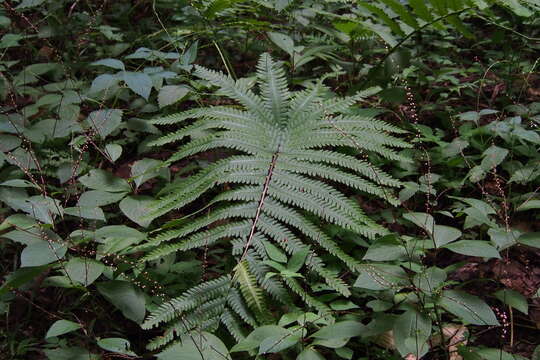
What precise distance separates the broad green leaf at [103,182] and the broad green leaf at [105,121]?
0.23 metres

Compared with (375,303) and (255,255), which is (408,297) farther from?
(255,255)

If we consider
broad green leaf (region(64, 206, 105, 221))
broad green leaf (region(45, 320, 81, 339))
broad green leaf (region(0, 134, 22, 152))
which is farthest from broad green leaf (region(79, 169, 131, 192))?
broad green leaf (region(45, 320, 81, 339))

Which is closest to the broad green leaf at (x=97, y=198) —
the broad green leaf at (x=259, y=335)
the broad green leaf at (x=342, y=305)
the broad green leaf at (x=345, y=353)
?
the broad green leaf at (x=259, y=335)

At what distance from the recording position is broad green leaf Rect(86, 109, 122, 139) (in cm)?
227

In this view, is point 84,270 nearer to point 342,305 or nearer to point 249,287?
point 249,287

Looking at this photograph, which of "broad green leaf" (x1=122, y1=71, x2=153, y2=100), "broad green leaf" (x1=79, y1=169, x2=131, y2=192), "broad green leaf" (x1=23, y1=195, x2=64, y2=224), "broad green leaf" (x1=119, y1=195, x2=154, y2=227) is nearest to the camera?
Result: "broad green leaf" (x1=23, y1=195, x2=64, y2=224)

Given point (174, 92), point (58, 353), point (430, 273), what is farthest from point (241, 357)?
point (174, 92)

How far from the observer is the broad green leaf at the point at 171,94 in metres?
2.36

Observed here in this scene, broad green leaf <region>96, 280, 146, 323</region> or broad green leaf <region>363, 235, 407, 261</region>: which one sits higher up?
broad green leaf <region>363, 235, 407, 261</region>

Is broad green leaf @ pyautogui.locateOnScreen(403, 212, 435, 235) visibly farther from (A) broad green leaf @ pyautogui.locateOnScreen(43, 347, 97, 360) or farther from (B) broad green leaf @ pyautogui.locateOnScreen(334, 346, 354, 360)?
(A) broad green leaf @ pyautogui.locateOnScreen(43, 347, 97, 360)

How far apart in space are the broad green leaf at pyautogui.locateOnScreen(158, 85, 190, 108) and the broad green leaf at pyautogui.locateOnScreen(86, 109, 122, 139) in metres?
0.22

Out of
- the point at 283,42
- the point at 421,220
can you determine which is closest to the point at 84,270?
the point at 421,220

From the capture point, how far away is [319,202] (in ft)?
5.74

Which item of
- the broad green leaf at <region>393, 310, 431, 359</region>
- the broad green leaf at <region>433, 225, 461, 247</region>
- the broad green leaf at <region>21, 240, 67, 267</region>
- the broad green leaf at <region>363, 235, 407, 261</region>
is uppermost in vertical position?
the broad green leaf at <region>433, 225, 461, 247</region>
